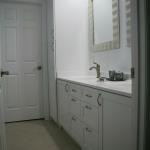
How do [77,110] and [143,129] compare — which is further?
[77,110]

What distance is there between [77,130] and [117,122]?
104cm

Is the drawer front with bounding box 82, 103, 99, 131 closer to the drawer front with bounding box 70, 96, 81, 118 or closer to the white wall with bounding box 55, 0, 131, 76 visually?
the drawer front with bounding box 70, 96, 81, 118

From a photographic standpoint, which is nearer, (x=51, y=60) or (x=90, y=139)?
(x=90, y=139)

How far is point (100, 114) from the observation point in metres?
1.87

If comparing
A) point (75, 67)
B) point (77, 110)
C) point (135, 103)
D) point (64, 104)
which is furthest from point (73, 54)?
point (135, 103)

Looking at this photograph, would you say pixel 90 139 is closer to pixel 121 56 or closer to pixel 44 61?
pixel 121 56

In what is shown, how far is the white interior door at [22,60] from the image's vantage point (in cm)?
375

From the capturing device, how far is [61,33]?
11.2 feet

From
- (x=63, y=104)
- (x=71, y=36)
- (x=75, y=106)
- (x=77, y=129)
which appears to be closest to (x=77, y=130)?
(x=77, y=129)

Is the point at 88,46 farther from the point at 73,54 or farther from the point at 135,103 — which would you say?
the point at 135,103

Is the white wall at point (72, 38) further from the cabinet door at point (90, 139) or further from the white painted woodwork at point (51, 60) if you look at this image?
the cabinet door at point (90, 139)

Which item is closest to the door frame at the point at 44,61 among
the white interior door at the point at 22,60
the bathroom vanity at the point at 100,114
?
the white interior door at the point at 22,60

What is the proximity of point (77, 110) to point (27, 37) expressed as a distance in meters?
2.04

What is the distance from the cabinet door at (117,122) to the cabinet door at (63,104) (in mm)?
1143
